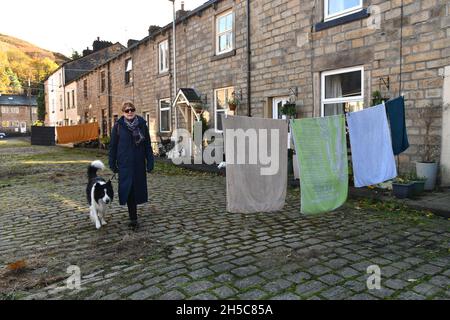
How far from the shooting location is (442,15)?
7.36 meters

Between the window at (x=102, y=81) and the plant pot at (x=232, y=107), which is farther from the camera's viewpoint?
the window at (x=102, y=81)

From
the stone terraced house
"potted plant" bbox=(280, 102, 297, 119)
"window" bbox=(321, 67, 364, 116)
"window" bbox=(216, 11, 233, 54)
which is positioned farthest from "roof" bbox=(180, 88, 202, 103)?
"window" bbox=(321, 67, 364, 116)

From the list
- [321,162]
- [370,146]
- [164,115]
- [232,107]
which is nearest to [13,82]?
[164,115]

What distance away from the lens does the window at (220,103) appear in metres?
14.3

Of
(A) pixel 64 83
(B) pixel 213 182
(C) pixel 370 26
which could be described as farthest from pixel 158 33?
(A) pixel 64 83

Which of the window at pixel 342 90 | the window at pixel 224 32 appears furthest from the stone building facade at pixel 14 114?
the window at pixel 342 90

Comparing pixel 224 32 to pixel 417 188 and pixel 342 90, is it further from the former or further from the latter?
pixel 417 188

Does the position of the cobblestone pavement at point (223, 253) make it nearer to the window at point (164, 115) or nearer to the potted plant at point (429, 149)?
the potted plant at point (429, 149)

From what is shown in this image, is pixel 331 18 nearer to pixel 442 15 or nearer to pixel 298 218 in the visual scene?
pixel 442 15

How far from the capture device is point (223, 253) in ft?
15.0

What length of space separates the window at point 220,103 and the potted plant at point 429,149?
24.7 feet

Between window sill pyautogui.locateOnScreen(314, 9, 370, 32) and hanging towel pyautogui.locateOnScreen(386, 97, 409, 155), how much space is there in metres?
3.06

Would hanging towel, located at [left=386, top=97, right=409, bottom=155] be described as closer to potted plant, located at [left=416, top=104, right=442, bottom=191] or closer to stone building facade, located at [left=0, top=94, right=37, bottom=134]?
potted plant, located at [left=416, top=104, right=442, bottom=191]

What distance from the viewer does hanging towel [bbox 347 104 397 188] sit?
238 inches
